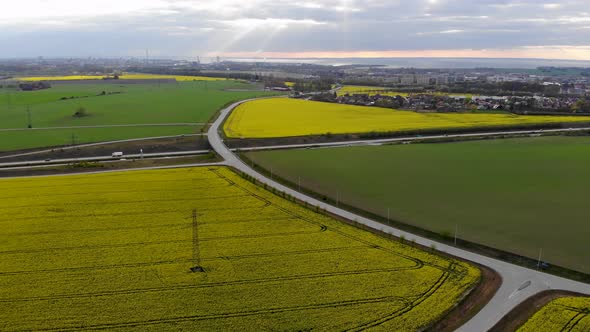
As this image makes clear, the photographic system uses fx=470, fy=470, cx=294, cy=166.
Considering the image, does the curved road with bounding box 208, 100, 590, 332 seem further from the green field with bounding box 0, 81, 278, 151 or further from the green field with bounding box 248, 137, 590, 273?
the green field with bounding box 0, 81, 278, 151

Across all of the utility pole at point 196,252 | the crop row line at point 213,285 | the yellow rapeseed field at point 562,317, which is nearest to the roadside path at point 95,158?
the utility pole at point 196,252

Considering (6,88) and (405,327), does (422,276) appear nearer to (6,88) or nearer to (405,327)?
(405,327)

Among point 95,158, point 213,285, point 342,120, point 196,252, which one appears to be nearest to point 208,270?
point 213,285

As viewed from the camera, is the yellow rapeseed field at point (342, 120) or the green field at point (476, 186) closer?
the green field at point (476, 186)

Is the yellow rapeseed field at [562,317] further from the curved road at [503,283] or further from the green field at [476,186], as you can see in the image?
the green field at [476,186]

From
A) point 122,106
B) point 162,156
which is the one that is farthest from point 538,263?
point 122,106

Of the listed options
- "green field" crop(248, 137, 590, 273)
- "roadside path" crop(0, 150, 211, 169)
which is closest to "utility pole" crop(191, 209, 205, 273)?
"green field" crop(248, 137, 590, 273)
